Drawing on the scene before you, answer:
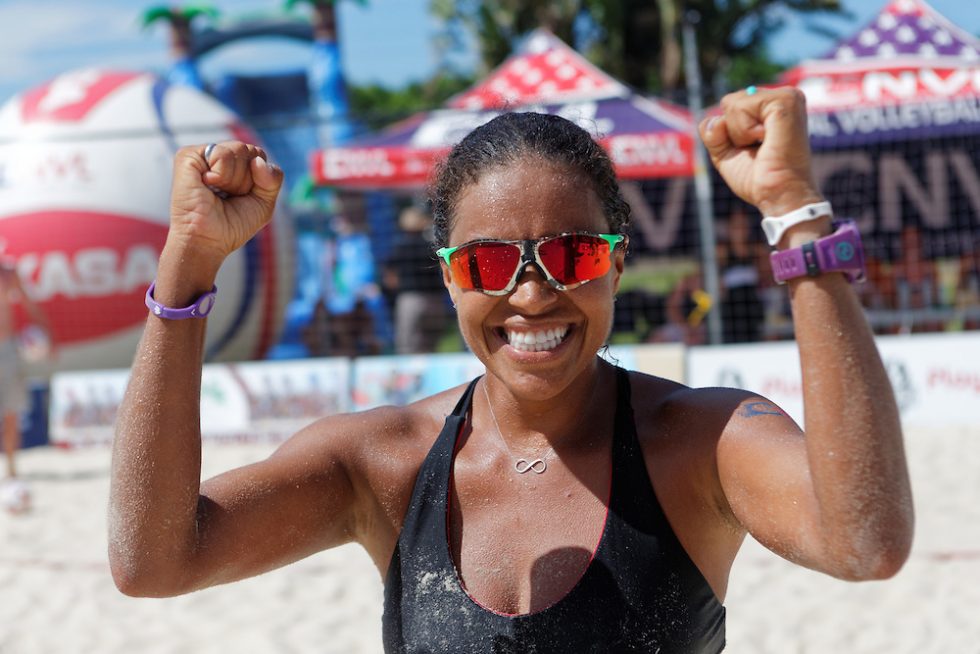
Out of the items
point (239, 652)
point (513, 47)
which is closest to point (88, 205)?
point (239, 652)

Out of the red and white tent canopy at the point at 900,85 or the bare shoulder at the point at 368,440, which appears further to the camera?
the red and white tent canopy at the point at 900,85

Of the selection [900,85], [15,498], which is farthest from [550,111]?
[15,498]

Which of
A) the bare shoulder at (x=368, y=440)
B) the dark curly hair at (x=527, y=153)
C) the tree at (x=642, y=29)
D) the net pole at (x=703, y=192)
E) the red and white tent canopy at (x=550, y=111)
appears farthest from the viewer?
the tree at (x=642, y=29)

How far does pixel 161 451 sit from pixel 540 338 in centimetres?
61

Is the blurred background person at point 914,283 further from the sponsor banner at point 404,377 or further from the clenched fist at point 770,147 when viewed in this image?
the clenched fist at point 770,147

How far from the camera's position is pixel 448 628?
163 centimetres

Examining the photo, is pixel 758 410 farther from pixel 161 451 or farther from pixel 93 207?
pixel 93 207

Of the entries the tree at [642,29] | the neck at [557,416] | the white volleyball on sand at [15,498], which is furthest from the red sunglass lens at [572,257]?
the tree at [642,29]

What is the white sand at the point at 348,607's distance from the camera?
386 cm

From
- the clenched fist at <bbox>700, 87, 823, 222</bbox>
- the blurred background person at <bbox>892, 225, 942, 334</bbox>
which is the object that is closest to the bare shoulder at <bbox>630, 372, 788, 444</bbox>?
the clenched fist at <bbox>700, 87, 823, 222</bbox>

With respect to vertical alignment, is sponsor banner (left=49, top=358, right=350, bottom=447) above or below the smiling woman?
below

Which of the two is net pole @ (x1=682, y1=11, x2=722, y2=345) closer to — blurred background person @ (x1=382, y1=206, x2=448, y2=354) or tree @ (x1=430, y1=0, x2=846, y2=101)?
blurred background person @ (x1=382, y1=206, x2=448, y2=354)

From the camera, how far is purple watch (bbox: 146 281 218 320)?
155cm

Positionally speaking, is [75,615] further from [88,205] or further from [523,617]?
[88,205]
